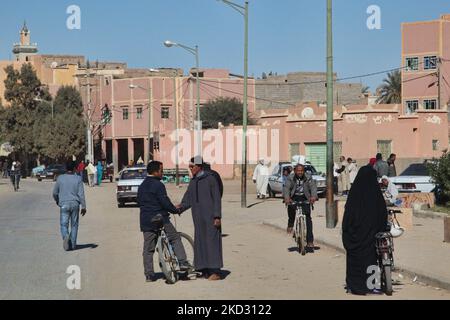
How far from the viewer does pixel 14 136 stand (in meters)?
92.9

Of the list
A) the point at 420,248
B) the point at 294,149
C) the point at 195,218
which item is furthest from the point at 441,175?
the point at 294,149

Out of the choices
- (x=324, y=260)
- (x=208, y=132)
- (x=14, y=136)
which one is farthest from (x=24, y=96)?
(x=324, y=260)

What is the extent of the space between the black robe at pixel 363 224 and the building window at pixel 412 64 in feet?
184

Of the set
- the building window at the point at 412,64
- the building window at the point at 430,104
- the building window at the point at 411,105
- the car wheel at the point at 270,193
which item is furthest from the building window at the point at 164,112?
A: the car wheel at the point at 270,193

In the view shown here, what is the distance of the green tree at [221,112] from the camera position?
8194 cm

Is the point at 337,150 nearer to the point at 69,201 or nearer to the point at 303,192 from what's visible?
the point at 303,192

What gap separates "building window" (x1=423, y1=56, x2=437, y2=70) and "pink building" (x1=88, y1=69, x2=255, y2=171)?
2233 cm

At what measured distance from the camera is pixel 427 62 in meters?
64.0

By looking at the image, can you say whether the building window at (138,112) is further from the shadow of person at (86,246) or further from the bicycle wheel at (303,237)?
the bicycle wheel at (303,237)

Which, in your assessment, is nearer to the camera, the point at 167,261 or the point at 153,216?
the point at 167,261

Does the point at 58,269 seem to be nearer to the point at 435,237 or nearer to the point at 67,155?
the point at 435,237

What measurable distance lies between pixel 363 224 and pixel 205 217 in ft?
8.72

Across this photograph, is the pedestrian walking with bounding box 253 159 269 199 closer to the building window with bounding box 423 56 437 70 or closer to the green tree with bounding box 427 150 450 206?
the green tree with bounding box 427 150 450 206
